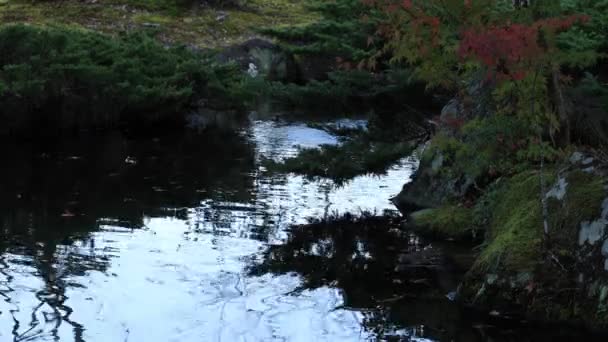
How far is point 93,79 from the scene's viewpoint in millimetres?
12750

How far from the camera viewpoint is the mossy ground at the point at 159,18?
23.0 metres

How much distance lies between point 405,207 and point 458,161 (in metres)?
1.45

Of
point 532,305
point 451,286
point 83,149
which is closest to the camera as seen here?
point 532,305

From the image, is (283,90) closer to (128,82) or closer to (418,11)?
(128,82)

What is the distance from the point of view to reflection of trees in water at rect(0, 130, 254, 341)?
6.50 metres

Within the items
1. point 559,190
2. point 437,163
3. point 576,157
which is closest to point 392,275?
point 559,190

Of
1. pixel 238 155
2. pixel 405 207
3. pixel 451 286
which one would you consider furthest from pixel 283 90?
pixel 451 286

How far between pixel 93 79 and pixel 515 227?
8.06 m

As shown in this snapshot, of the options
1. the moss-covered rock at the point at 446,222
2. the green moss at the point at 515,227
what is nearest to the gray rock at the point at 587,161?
the green moss at the point at 515,227

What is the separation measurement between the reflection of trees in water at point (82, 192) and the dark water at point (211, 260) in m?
0.02

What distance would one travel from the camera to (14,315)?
5629 millimetres

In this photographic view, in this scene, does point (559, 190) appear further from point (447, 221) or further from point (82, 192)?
point (82, 192)

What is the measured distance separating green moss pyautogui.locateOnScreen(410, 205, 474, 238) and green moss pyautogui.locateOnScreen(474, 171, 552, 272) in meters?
0.49

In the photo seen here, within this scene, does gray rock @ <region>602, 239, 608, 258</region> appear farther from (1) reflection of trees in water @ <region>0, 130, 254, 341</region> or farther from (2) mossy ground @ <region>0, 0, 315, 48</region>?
(2) mossy ground @ <region>0, 0, 315, 48</region>
